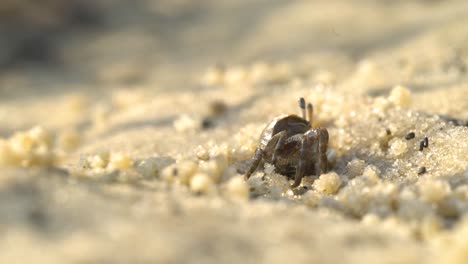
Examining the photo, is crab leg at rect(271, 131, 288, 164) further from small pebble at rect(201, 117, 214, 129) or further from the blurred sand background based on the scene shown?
small pebble at rect(201, 117, 214, 129)

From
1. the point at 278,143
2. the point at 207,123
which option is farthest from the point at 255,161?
the point at 207,123

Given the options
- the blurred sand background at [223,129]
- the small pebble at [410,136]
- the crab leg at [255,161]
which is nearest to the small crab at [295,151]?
the crab leg at [255,161]

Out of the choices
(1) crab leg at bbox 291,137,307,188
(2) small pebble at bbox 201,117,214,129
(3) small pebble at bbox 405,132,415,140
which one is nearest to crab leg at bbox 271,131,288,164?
(1) crab leg at bbox 291,137,307,188

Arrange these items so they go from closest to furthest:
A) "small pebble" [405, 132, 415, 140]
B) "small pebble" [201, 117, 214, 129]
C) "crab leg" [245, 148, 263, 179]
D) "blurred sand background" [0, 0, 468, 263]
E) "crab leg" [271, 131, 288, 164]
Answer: "blurred sand background" [0, 0, 468, 263] < "crab leg" [245, 148, 263, 179] < "crab leg" [271, 131, 288, 164] < "small pebble" [405, 132, 415, 140] < "small pebble" [201, 117, 214, 129]

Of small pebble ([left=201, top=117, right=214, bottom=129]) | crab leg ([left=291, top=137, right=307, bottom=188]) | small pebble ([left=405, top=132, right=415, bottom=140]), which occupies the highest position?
small pebble ([left=201, top=117, right=214, bottom=129])

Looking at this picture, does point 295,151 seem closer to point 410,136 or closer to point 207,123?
point 410,136

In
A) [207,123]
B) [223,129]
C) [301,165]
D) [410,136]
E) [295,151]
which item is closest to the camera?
[301,165]

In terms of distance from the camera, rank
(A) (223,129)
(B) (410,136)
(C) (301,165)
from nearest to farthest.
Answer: (C) (301,165) → (B) (410,136) → (A) (223,129)

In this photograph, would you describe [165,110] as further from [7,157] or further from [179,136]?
[7,157]

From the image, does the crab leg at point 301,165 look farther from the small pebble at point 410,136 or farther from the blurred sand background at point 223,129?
the small pebble at point 410,136
